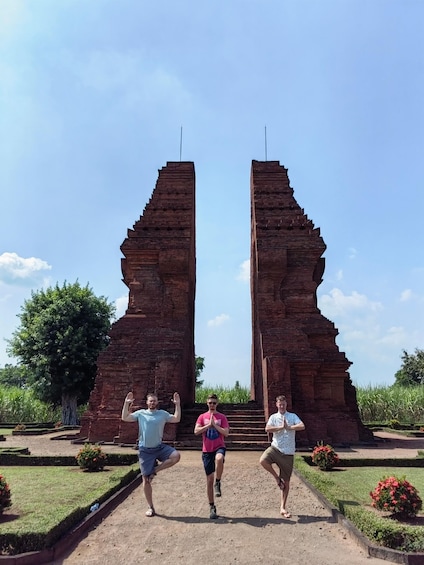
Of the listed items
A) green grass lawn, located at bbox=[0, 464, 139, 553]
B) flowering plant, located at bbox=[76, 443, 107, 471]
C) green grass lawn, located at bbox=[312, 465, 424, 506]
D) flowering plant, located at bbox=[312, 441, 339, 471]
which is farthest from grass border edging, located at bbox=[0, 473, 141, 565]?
flowering plant, located at bbox=[312, 441, 339, 471]

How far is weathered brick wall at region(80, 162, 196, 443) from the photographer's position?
42.2 ft

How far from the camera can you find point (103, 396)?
43.9 feet

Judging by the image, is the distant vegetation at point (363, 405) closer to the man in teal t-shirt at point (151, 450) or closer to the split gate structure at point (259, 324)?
the split gate structure at point (259, 324)

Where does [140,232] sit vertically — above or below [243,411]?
above

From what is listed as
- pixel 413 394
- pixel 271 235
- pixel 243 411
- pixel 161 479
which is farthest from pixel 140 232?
pixel 413 394

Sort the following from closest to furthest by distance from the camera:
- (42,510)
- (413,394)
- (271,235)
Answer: (42,510), (271,235), (413,394)

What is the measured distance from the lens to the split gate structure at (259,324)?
12703 millimetres

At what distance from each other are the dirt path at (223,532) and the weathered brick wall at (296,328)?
18.0ft

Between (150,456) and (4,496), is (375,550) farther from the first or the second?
(4,496)

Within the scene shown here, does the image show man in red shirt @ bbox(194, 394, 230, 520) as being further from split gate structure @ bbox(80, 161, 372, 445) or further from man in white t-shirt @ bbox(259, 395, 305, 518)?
split gate structure @ bbox(80, 161, 372, 445)

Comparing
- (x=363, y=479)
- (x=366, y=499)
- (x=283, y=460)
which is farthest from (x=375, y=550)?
(x=363, y=479)

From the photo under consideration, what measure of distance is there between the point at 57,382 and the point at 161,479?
16.3 m

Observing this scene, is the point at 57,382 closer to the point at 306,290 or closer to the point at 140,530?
the point at 306,290

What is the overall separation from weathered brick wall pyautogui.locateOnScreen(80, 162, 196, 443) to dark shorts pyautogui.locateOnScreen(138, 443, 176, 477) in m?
6.57
